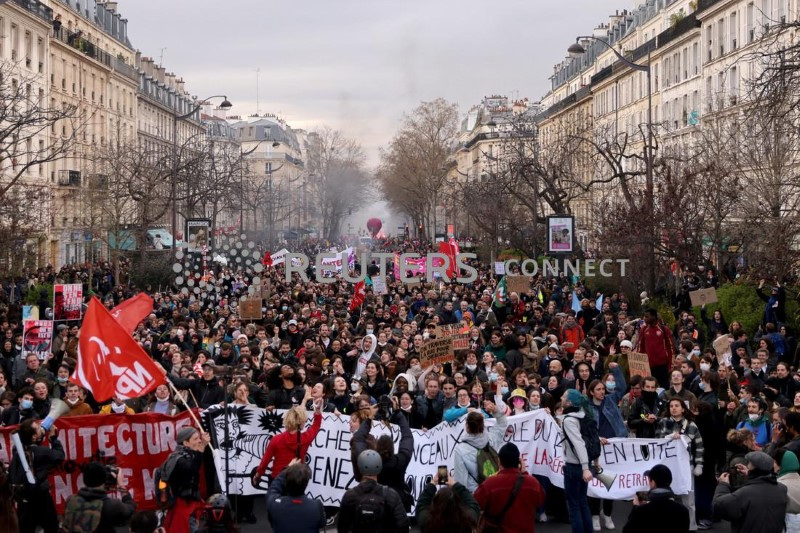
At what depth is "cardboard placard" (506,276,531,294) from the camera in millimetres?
30422

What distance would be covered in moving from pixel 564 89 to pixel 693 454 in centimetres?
9230

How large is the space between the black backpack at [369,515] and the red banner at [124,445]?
4.09 metres

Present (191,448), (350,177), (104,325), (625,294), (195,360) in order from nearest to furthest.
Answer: (191,448)
(104,325)
(195,360)
(625,294)
(350,177)

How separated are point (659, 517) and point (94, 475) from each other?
3636mm

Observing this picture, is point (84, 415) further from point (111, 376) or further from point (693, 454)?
point (693, 454)

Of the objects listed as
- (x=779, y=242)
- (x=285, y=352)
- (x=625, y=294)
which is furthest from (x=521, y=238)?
(x=285, y=352)

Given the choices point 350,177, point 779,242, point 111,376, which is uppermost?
point 350,177

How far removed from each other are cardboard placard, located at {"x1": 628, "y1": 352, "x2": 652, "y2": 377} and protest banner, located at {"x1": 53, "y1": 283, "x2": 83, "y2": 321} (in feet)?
43.9

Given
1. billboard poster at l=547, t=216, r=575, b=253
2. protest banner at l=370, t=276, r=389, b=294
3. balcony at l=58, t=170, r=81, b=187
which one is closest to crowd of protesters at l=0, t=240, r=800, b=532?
protest banner at l=370, t=276, r=389, b=294

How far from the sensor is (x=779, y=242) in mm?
21047

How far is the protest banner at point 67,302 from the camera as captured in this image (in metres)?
26.1

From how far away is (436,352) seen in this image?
1689 cm

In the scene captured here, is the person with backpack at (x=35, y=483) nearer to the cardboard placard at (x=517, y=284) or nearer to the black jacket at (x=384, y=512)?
the black jacket at (x=384, y=512)

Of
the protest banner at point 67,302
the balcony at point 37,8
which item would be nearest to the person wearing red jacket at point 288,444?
the protest banner at point 67,302
